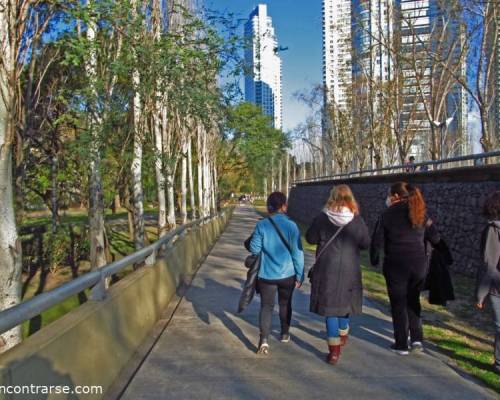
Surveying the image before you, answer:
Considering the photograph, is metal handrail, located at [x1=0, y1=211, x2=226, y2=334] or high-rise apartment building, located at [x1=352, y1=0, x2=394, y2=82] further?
high-rise apartment building, located at [x1=352, y1=0, x2=394, y2=82]

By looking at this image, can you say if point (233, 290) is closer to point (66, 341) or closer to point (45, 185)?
point (66, 341)

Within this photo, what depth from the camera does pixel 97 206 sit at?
1185 centimetres

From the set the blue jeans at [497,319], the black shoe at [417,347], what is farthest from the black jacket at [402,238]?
the black shoe at [417,347]

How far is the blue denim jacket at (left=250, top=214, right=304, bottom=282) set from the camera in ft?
18.7

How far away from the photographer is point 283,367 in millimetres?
5207

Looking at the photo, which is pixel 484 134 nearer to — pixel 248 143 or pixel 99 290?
pixel 248 143

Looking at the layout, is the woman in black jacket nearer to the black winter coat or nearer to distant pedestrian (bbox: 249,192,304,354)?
the black winter coat

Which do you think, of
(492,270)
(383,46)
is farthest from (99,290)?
(383,46)

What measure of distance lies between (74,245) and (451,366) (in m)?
19.8

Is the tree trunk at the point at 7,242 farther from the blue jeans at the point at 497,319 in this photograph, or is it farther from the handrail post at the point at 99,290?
the blue jeans at the point at 497,319

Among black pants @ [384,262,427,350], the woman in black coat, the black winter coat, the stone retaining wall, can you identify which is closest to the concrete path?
black pants @ [384,262,427,350]

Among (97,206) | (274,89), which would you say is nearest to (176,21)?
(97,206)

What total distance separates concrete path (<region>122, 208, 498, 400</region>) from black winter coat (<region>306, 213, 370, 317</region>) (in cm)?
58

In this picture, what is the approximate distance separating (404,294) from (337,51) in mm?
33473
